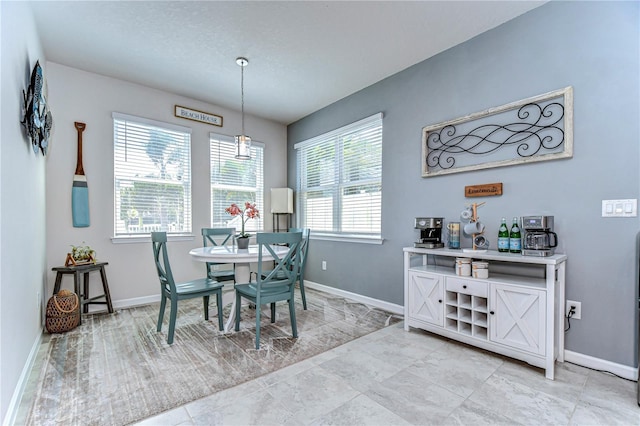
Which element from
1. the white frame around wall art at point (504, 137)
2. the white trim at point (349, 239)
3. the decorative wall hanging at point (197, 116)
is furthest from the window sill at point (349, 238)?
the decorative wall hanging at point (197, 116)

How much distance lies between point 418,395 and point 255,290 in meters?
1.43

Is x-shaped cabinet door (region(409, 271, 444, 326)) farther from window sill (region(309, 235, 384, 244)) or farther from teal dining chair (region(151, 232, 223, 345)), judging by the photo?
teal dining chair (region(151, 232, 223, 345))

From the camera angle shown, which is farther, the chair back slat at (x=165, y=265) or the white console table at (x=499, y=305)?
the chair back slat at (x=165, y=265)

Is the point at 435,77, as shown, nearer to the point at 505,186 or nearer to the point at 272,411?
the point at 505,186

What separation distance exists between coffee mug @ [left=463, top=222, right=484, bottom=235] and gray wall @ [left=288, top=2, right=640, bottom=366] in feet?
0.54

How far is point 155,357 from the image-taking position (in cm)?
221

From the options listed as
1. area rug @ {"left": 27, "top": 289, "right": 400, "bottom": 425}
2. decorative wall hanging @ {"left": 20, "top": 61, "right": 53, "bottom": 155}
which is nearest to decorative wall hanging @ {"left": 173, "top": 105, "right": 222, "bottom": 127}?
decorative wall hanging @ {"left": 20, "top": 61, "right": 53, "bottom": 155}

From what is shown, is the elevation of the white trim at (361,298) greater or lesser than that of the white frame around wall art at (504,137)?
lesser

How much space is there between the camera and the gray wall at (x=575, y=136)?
1.94m

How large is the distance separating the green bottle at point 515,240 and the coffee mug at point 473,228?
0.23 meters

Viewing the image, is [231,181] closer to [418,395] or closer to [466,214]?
[466,214]

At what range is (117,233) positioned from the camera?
3.48 meters

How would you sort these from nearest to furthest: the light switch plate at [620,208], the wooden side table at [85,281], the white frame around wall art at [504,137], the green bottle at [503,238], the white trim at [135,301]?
the light switch plate at [620,208], the white frame around wall art at [504,137], the green bottle at [503,238], the wooden side table at [85,281], the white trim at [135,301]

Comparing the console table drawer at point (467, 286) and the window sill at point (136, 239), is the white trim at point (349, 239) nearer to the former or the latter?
the console table drawer at point (467, 286)
